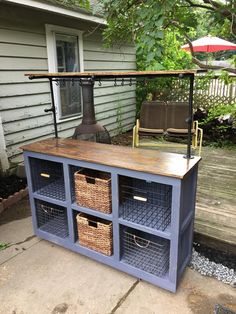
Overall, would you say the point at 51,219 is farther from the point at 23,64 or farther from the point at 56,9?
the point at 56,9

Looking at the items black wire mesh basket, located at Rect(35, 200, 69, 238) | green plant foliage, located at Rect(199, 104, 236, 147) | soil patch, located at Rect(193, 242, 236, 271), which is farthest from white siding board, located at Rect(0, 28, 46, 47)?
green plant foliage, located at Rect(199, 104, 236, 147)

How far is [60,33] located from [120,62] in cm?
217

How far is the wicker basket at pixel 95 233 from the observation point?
2.18 metres

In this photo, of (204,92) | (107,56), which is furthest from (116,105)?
(204,92)

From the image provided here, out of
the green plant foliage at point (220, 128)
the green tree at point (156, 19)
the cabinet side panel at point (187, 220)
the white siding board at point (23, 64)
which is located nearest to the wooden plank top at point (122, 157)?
the cabinet side panel at point (187, 220)

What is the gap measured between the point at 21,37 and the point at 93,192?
9.21 feet

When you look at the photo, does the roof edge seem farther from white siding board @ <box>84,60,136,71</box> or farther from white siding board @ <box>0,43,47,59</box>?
white siding board @ <box>84,60,136,71</box>

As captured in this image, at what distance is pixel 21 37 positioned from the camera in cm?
377

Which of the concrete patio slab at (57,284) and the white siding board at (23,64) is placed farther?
the white siding board at (23,64)

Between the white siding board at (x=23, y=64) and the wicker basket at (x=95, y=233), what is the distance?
2463 mm

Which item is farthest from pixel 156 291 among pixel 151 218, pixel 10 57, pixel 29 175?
pixel 10 57

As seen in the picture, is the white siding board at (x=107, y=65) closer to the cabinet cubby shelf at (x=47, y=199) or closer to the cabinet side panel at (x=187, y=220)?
the cabinet cubby shelf at (x=47, y=199)

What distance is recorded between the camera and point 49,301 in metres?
1.95

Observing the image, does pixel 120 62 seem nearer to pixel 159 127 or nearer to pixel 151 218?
pixel 159 127
